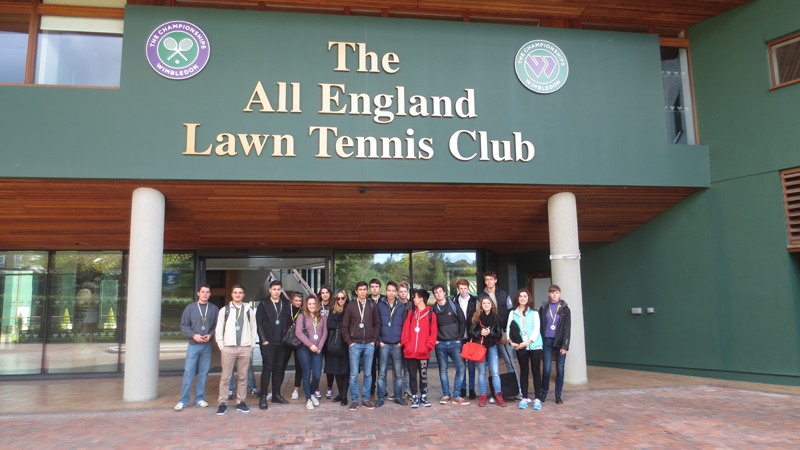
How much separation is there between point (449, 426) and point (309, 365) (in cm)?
232

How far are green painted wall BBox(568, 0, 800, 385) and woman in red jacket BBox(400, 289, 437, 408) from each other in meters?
5.04

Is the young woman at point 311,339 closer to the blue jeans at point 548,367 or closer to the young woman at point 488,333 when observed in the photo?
the young woman at point 488,333

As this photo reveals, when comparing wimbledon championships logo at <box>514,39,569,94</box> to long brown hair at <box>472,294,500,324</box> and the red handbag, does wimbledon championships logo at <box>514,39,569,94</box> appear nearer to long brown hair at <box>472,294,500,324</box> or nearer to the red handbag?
long brown hair at <box>472,294,500,324</box>

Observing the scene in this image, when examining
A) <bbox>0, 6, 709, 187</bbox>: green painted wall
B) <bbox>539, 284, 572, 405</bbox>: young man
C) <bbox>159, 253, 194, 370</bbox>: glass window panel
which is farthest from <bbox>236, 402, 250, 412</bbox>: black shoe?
<bbox>159, 253, 194, 370</bbox>: glass window panel

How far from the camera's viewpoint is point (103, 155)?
7504mm

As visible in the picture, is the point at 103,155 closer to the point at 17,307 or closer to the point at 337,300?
the point at 337,300

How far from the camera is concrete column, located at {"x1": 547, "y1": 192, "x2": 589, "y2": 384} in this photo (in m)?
8.27

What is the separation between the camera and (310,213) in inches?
358

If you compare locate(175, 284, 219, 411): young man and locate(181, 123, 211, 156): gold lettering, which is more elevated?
locate(181, 123, 211, 156): gold lettering

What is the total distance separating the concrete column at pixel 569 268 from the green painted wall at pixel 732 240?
7.29 feet

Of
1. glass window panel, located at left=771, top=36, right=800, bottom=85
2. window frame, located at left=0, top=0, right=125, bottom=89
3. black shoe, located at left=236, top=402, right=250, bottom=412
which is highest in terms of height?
window frame, located at left=0, top=0, right=125, bottom=89

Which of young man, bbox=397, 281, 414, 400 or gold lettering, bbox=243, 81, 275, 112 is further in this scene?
gold lettering, bbox=243, 81, 275, 112

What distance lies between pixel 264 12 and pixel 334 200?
10.1 feet

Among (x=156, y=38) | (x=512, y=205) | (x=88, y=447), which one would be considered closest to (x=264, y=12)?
(x=156, y=38)
